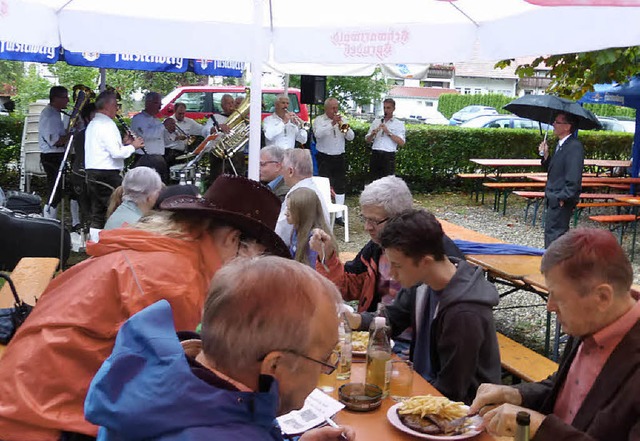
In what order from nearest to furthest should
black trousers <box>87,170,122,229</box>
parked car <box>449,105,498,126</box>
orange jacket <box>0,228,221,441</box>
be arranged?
orange jacket <box>0,228,221,441</box>, black trousers <box>87,170,122,229</box>, parked car <box>449,105,498,126</box>

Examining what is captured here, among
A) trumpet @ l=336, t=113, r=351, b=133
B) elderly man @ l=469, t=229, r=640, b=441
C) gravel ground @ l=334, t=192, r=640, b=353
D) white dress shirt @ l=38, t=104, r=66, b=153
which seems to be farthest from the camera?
trumpet @ l=336, t=113, r=351, b=133

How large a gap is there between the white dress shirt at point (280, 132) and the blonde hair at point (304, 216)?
606 cm

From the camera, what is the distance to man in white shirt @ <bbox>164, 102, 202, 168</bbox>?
1138 centimetres

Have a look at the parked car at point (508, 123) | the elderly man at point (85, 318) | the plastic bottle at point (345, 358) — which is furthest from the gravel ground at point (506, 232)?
the parked car at point (508, 123)

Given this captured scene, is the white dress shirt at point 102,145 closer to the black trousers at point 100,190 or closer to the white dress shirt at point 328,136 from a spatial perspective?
the black trousers at point 100,190

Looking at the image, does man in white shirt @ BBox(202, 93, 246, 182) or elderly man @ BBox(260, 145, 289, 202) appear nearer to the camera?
elderly man @ BBox(260, 145, 289, 202)

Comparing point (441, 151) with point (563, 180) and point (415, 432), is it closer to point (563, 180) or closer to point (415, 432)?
point (563, 180)

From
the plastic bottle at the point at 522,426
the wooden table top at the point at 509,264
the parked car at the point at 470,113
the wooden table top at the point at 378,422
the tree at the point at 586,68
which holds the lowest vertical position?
the wooden table top at the point at 378,422

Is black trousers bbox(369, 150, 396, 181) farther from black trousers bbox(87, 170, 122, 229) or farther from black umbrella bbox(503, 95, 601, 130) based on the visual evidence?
black trousers bbox(87, 170, 122, 229)

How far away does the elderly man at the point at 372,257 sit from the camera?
148 inches

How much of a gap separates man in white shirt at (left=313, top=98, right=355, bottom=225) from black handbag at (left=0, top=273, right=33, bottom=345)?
25.7ft

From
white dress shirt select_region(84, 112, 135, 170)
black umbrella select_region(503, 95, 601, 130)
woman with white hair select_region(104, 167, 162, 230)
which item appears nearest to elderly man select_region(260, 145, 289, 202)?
woman with white hair select_region(104, 167, 162, 230)

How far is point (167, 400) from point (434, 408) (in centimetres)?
130

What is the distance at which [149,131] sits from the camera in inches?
404
